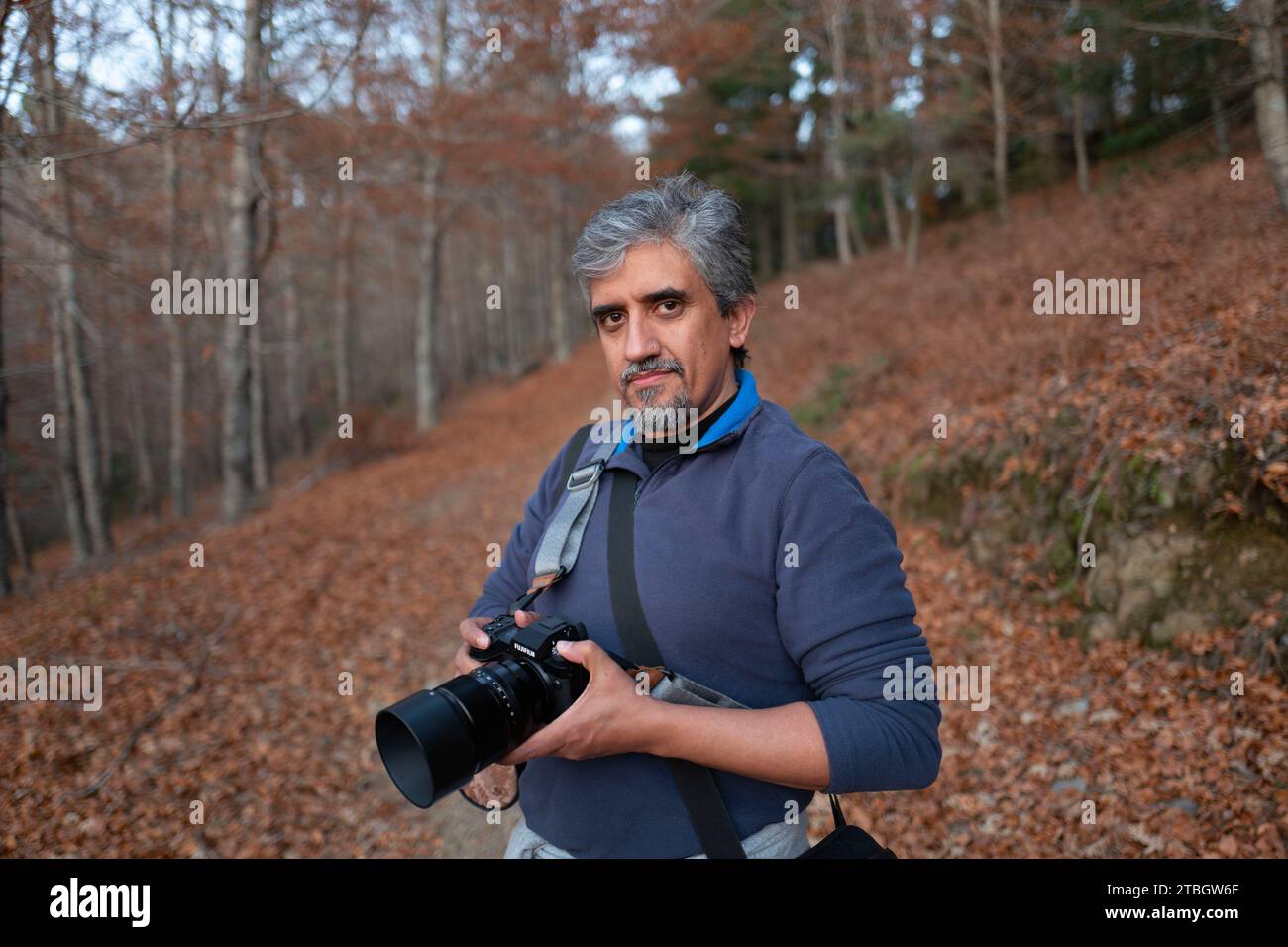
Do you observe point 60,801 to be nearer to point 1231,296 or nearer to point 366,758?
point 366,758

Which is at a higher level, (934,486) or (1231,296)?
(1231,296)

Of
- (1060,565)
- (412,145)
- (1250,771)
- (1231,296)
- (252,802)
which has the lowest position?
(252,802)

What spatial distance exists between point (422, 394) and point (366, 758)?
15.7 metres

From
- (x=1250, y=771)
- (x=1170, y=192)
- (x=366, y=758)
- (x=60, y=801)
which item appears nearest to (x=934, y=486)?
(x=1250, y=771)

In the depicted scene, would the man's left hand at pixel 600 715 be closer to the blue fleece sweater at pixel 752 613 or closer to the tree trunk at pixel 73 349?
the blue fleece sweater at pixel 752 613

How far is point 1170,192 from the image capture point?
479 inches

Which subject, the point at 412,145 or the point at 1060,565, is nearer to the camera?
the point at 1060,565

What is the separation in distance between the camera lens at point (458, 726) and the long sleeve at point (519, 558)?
59cm

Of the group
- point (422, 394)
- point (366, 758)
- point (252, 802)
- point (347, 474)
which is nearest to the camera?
point (252, 802)

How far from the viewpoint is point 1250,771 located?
3.75 metres

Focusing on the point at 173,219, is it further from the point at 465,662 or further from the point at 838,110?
the point at 838,110

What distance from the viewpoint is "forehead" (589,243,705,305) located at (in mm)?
1701

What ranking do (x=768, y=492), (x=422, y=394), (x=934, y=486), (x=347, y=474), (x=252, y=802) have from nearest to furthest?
(x=768, y=492)
(x=252, y=802)
(x=934, y=486)
(x=347, y=474)
(x=422, y=394)

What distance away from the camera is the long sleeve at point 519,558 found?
2.07m
